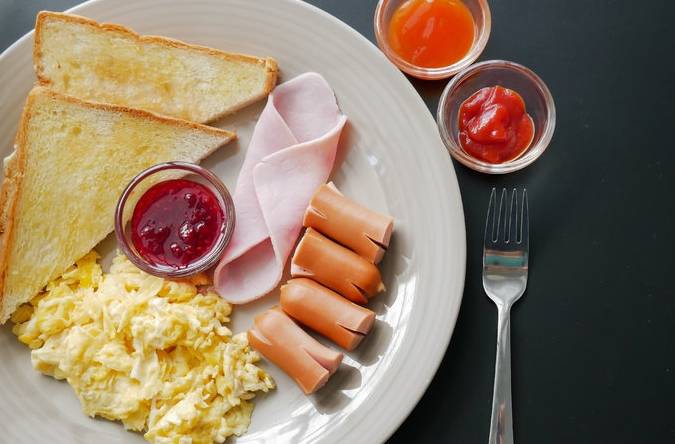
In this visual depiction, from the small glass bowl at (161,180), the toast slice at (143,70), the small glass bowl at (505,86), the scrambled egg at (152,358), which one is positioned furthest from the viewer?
the toast slice at (143,70)

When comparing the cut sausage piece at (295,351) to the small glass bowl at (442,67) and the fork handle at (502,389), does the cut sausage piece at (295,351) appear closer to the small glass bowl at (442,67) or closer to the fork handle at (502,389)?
the fork handle at (502,389)

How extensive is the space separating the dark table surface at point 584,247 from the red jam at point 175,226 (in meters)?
1.20

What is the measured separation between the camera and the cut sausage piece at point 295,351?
134 inches

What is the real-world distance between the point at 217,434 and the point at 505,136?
191 centimetres

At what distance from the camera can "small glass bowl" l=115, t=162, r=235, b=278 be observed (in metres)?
3.52

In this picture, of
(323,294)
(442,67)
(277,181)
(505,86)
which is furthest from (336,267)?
(505,86)

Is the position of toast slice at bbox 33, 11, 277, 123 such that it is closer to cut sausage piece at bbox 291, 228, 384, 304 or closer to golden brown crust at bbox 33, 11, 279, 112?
golden brown crust at bbox 33, 11, 279, 112

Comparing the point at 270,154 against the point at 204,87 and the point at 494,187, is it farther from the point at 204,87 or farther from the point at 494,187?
the point at 494,187

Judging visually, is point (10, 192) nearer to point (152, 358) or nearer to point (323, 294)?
point (152, 358)

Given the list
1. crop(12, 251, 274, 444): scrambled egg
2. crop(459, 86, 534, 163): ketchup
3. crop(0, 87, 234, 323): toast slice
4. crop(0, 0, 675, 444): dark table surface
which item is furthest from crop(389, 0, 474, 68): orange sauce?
crop(12, 251, 274, 444): scrambled egg

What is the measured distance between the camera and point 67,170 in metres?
3.72

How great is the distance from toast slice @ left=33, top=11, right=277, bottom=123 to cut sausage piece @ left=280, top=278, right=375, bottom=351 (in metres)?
0.99

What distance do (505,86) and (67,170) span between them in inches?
85.6

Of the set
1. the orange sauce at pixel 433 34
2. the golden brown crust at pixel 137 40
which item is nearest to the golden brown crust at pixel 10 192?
the golden brown crust at pixel 137 40
